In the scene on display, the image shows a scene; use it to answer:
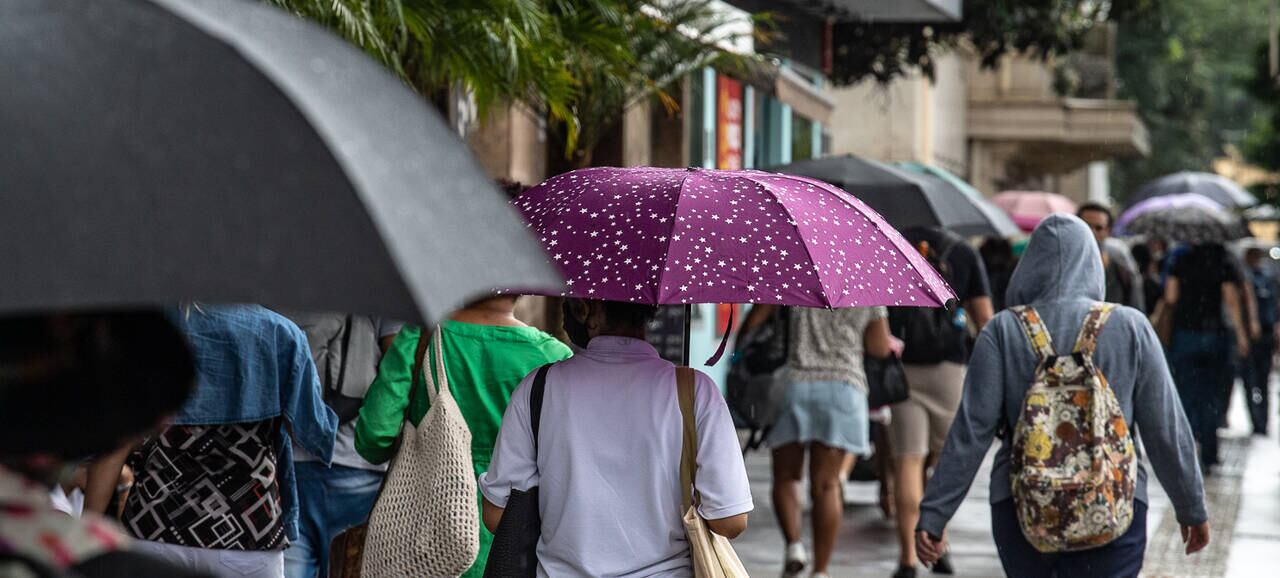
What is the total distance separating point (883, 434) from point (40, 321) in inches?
323

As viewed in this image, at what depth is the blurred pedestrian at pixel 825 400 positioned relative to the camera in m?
8.01

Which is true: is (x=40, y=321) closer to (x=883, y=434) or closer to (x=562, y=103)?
(x=562, y=103)

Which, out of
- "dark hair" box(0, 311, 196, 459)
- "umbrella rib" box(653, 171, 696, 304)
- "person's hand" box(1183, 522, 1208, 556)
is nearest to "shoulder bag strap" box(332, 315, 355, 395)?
"umbrella rib" box(653, 171, 696, 304)

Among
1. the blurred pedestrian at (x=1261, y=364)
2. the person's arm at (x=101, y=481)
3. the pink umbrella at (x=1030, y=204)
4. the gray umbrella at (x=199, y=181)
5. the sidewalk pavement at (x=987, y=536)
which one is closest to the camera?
the gray umbrella at (x=199, y=181)

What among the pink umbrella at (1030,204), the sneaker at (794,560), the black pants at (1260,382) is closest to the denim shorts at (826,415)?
the sneaker at (794,560)

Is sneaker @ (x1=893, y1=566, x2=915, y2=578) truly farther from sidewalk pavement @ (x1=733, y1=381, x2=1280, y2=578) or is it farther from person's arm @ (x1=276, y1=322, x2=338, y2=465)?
person's arm @ (x1=276, y1=322, x2=338, y2=465)

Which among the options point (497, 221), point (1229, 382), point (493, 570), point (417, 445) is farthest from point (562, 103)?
point (1229, 382)

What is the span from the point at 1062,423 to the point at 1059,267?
52cm

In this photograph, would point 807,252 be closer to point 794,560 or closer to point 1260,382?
point 794,560

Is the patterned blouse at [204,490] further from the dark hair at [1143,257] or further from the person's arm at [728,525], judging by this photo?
the dark hair at [1143,257]

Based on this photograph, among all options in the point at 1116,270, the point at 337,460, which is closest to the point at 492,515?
the point at 337,460

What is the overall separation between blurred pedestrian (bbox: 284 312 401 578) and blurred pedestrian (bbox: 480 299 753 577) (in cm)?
168

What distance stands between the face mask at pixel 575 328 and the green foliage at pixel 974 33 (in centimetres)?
1219

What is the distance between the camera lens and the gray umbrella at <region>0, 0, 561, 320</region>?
1.74m
